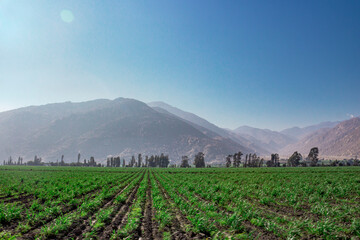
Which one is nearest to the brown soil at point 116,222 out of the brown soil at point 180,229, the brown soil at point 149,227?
the brown soil at point 149,227

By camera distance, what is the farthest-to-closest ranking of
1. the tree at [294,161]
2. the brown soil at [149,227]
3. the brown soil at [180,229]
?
the tree at [294,161] → the brown soil at [149,227] → the brown soil at [180,229]

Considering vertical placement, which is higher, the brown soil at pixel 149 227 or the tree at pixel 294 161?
the brown soil at pixel 149 227

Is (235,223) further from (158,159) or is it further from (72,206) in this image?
(158,159)

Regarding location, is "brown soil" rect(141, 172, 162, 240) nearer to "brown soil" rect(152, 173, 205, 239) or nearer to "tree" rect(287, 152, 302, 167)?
"brown soil" rect(152, 173, 205, 239)

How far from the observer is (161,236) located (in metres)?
8.99

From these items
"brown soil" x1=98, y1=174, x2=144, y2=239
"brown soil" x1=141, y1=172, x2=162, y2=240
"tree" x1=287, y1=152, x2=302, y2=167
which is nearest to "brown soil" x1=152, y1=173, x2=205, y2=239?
"brown soil" x1=141, y1=172, x2=162, y2=240

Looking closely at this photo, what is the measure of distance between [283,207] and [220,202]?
4670 millimetres

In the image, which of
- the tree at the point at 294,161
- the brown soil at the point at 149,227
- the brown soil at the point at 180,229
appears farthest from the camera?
the tree at the point at 294,161

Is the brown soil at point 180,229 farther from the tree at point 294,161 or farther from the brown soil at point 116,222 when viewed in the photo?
the tree at point 294,161

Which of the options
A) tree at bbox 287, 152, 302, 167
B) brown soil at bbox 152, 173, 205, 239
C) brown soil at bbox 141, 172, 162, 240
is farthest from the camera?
tree at bbox 287, 152, 302, 167

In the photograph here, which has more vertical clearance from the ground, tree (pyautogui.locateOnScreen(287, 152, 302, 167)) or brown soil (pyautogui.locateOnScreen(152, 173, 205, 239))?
brown soil (pyautogui.locateOnScreen(152, 173, 205, 239))

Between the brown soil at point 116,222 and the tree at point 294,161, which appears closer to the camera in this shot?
the brown soil at point 116,222

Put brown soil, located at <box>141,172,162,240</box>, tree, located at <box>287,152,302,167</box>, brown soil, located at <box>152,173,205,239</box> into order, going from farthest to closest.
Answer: tree, located at <box>287,152,302,167</box> → brown soil, located at <box>141,172,162,240</box> → brown soil, located at <box>152,173,205,239</box>

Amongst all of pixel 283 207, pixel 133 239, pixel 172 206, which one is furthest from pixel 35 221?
pixel 283 207
